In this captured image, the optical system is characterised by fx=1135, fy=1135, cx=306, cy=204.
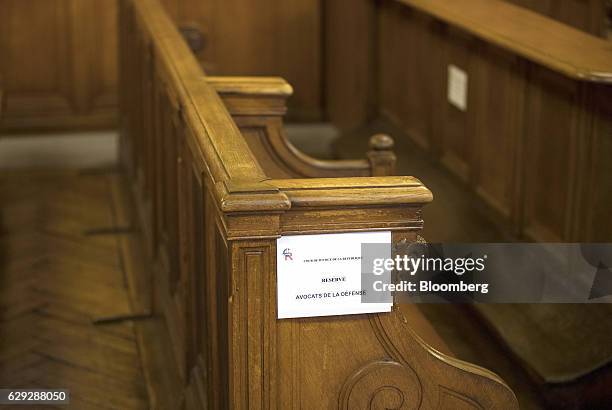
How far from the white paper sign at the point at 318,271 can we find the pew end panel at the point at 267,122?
1.28 metres

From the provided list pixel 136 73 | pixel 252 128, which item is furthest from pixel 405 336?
pixel 136 73

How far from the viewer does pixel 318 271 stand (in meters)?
2.10

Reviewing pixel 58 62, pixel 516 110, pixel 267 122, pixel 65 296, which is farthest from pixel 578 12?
pixel 58 62

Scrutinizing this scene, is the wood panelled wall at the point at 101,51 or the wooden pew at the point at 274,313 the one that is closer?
the wooden pew at the point at 274,313

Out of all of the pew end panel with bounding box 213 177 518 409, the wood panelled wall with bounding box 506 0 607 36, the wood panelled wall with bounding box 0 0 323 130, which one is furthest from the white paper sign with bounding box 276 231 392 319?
the wood panelled wall with bounding box 0 0 323 130

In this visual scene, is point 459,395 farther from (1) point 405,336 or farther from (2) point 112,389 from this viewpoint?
(2) point 112,389

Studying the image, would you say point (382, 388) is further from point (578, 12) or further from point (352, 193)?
point (578, 12)

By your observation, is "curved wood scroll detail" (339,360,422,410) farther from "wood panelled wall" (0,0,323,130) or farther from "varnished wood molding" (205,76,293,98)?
"wood panelled wall" (0,0,323,130)

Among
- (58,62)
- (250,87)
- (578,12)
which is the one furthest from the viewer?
(58,62)

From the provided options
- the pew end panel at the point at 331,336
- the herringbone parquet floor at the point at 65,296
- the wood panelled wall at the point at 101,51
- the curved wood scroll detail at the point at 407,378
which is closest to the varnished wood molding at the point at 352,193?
the pew end panel at the point at 331,336

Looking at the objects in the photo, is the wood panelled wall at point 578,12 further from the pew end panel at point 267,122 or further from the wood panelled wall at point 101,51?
the wood panelled wall at point 101,51

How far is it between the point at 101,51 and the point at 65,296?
99.3 inches

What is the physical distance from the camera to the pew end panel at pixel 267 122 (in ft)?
11.0

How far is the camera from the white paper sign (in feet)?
6.86
